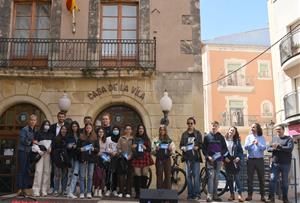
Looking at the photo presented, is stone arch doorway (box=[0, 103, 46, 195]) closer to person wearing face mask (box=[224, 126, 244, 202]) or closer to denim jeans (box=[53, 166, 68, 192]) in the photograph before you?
denim jeans (box=[53, 166, 68, 192])

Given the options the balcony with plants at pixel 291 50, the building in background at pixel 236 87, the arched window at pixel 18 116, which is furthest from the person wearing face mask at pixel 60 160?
the building in background at pixel 236 87

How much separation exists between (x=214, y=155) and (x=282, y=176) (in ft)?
5.79

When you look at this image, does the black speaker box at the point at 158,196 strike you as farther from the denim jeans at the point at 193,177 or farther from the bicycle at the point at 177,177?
the bicycle at the point at 177,177

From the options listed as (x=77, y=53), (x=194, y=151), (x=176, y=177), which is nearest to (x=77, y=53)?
(x=77, y=53)

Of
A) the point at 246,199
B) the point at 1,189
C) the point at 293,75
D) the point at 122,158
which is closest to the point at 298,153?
the point at 293,75

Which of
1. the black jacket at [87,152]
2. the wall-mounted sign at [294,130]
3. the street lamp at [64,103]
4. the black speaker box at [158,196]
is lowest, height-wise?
the black speaker box at [158,196]

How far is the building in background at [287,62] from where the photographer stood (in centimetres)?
1909

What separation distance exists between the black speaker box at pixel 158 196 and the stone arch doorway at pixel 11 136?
7.15 meters

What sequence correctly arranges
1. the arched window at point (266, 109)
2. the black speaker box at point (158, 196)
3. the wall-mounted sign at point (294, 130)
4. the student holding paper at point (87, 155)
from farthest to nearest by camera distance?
the arched window at point (266, 109), the wall-mounted sign at point (294, 130), the student holding paper at point (87, 155), the black speaker box at point (158, 196)

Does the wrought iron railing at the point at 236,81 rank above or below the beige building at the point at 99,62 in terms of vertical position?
above

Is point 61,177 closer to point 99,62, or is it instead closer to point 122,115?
point 122,115

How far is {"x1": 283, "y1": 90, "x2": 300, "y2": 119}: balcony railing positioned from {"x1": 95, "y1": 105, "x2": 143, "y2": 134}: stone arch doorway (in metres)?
9.55

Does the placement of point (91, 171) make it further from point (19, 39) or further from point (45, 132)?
point (19, 39)

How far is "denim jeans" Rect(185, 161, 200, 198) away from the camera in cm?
936
